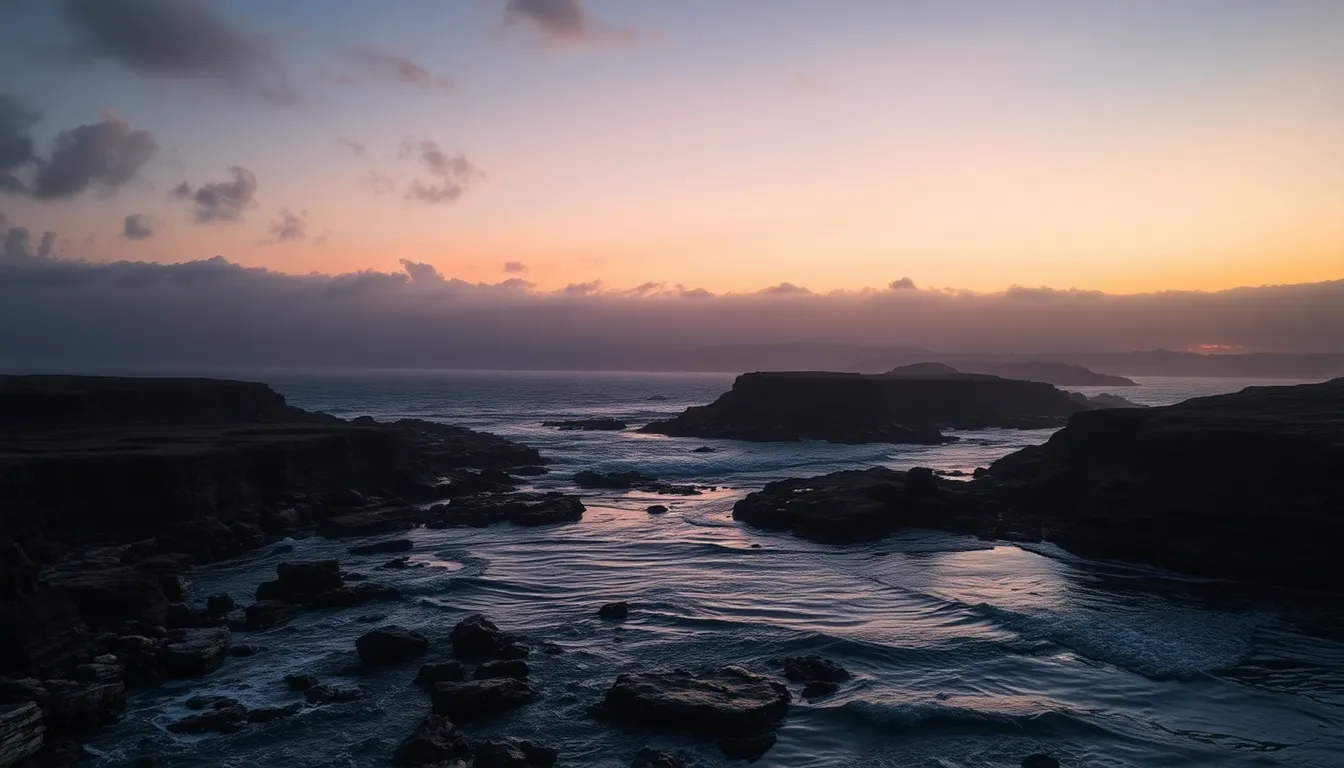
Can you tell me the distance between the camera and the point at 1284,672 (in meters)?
20.0

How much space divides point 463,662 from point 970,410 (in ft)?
310

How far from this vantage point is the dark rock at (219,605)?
24.9 m

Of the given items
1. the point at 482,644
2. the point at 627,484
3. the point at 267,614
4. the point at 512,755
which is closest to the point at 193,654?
the point at 267,614

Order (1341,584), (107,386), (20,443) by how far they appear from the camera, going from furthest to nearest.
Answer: (107,386) < (20,443) < (1341,584)

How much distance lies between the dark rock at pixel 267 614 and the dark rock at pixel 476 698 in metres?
9.23

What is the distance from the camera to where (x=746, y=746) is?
51.3 feet

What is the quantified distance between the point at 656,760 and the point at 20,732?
11728mm

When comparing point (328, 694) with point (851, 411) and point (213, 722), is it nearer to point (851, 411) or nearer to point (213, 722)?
point (213, 722)

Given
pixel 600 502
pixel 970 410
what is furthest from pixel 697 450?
pixel 970 410

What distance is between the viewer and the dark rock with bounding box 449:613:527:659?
20.6 meters

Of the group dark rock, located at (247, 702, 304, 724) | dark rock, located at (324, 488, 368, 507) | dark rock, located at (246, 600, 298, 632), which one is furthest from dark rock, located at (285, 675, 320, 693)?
dark rock, located at (324, 488, 368, 507)

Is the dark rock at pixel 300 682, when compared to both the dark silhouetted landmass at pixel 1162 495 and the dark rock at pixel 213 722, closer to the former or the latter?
the dark rock at pixel 213 722

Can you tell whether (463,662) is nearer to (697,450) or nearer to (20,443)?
(20,443)

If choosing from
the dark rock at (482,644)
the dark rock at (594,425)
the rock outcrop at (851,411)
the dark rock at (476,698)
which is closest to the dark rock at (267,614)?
the dark rock at (482,644)
